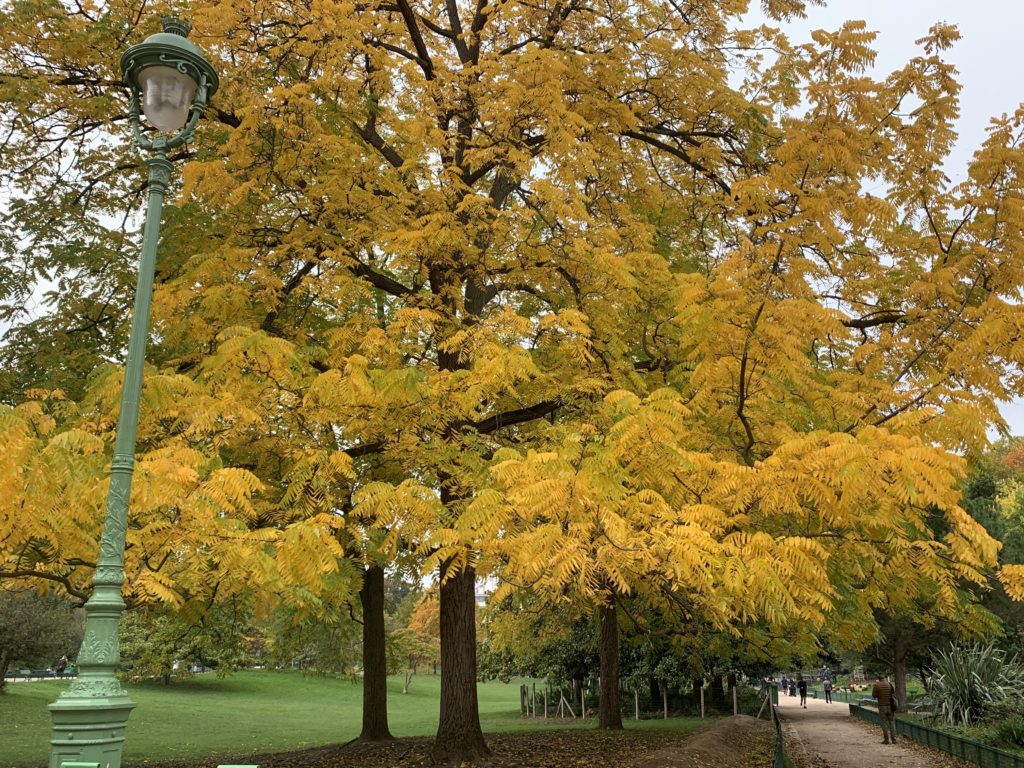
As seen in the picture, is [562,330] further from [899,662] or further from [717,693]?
[899,662]

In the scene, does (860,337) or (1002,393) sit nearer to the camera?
(1002,393)

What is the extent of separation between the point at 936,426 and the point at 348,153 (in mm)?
7968

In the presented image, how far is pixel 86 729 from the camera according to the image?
4625mm

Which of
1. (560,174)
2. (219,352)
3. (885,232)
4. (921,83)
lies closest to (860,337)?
(885,232)

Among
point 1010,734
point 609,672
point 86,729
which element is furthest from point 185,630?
point 1010,734

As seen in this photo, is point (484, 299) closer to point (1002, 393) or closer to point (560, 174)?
point (560, 174)

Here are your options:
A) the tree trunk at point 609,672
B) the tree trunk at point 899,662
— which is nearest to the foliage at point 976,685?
the tree trunk at point 609,672

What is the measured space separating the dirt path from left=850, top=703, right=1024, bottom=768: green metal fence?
20 cm

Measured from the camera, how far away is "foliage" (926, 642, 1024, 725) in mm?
19406

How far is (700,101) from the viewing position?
12852 mm

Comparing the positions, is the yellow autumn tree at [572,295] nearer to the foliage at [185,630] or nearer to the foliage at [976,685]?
the foliage at [185,630]

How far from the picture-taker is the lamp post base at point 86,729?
4.57 metres

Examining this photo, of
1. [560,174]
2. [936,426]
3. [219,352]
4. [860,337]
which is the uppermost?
[560,174]

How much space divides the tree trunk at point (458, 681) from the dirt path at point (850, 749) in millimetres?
8140
